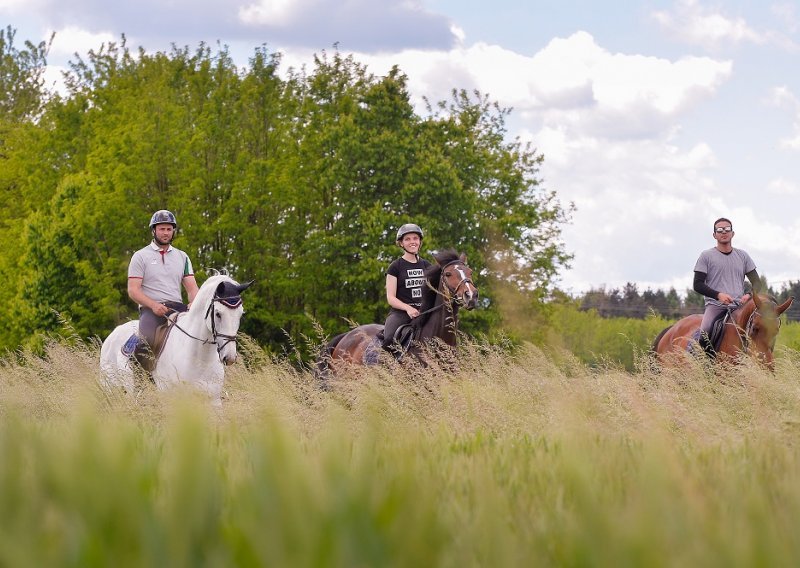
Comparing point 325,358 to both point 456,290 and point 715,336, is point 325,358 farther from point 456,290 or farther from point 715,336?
point 715,336

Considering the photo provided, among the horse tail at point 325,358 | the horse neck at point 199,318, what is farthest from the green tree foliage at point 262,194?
the horse neck at point 199,318

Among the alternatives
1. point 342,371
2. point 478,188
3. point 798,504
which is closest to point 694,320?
point 342,371

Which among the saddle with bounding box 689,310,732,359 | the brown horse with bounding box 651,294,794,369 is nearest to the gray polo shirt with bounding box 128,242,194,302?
the brown horse with bounding box 651,294,794,369

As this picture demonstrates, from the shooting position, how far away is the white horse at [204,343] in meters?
11.5

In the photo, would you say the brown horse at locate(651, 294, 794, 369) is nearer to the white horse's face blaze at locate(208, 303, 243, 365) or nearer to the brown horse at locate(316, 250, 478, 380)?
the brown horse at locate(316, 250, 478, 380)

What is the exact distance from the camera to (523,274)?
145 ft

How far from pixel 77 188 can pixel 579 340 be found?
54007 millimetres

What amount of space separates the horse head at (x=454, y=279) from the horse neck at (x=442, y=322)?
0.12 metres

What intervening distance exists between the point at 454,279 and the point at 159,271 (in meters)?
3.33

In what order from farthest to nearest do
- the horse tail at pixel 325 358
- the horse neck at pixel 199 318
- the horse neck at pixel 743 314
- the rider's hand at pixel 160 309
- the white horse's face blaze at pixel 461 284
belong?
the horse tail at pixel 325 358 → the horse neck at pixel 743 314 → the white horse's face blaze at pixel 461 284 → the rider's hand at pixel 160 309 → the horse neck at pixel 199 318

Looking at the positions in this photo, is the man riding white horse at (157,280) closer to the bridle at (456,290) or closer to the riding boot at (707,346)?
the bridle at (456,290)

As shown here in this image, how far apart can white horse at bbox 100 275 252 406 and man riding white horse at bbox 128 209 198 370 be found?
270mm

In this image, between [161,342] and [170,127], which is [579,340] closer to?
[170,127]

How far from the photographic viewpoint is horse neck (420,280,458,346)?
13.1m
